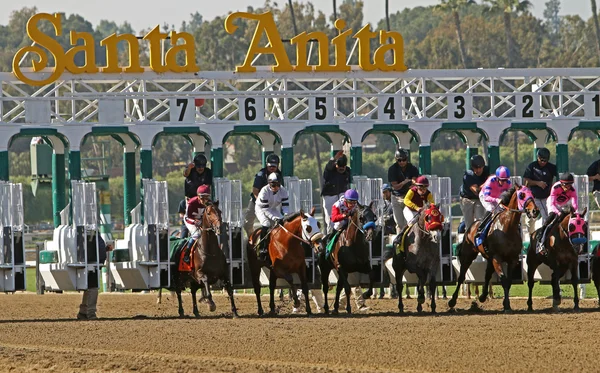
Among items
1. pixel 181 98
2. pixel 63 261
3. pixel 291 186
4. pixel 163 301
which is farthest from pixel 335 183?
pixel 163 301

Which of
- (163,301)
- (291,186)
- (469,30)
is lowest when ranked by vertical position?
(163,301)

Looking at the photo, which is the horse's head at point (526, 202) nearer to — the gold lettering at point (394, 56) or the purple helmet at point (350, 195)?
the purple helmet at point (350, 195)

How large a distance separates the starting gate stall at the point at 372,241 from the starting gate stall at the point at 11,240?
467 centimetres

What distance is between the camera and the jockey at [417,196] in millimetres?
22375

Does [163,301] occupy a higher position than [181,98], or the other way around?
[181,98]

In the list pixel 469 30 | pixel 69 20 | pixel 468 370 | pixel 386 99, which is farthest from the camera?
pixel 69 20

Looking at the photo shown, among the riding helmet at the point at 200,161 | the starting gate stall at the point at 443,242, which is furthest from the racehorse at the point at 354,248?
the riding helmet at the point at 200,161

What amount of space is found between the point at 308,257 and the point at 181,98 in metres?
3.28

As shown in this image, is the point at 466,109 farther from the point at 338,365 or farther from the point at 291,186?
the point at 338,365

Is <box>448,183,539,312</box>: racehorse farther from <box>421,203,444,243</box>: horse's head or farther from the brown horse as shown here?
the brown horse

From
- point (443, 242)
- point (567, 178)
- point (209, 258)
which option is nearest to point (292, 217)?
point (209, 258)

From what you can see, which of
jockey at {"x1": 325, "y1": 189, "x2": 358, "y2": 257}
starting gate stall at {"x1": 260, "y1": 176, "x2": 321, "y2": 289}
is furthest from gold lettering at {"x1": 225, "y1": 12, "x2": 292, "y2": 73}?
jockey at {"x1": 325, "y1": 189, "x2": 358, "y2": 257}

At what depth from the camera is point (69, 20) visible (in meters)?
106

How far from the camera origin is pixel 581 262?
75.3ft
